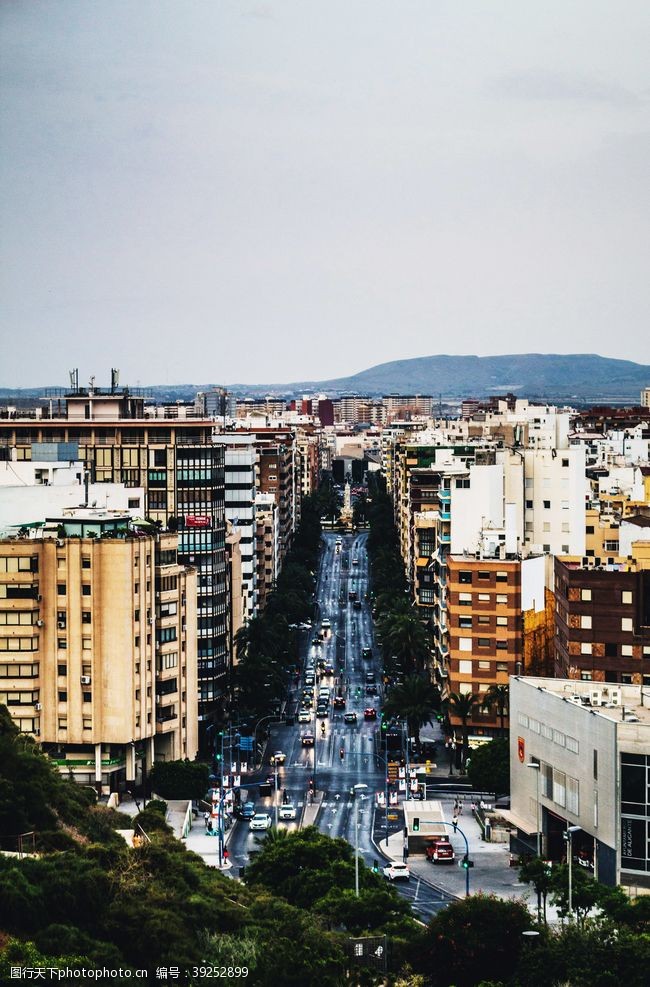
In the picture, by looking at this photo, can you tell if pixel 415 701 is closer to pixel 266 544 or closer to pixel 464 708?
pixel 464 708

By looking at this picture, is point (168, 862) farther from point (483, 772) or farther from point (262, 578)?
point (262, 578)

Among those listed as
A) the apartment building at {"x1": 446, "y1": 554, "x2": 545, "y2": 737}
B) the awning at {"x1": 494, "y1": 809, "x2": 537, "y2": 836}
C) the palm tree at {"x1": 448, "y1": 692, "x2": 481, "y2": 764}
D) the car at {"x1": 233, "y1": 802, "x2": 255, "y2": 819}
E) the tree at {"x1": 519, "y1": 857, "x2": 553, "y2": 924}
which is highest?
the apartment building at {"x1": 446, "y1": 554, "x2": 545, "y2": 737}

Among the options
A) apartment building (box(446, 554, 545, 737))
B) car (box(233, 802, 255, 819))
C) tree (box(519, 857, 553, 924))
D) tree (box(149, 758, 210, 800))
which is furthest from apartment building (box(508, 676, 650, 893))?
apartment building (box(446, 554, 545, 737))

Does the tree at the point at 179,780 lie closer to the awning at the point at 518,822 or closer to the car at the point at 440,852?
the car at the point at 440,852

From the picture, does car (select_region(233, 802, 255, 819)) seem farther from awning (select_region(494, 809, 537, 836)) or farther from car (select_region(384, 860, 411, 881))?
car (select_region(384, 860, 411, 881))

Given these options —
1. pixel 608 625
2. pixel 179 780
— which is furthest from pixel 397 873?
pixel 608 625

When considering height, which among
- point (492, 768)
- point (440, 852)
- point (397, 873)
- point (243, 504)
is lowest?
point (440, 852)

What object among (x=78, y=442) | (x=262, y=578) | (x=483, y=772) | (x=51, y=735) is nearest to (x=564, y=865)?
(x=483, y=772)
